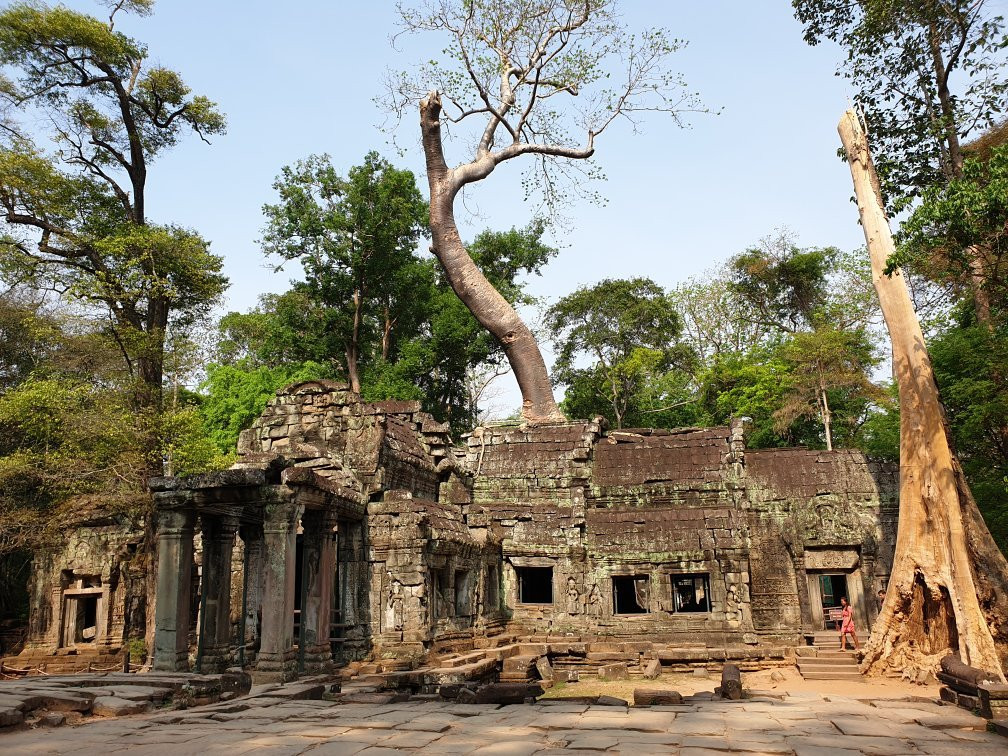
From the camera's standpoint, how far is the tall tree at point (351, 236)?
28.6 m

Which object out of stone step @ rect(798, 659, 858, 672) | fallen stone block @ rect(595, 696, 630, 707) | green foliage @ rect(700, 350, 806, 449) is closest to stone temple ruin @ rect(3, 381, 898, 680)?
stone step @ rect(798, 659, 858, 672)

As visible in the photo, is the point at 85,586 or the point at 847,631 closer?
the point at 847,631

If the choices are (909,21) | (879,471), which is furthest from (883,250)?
(879,471)

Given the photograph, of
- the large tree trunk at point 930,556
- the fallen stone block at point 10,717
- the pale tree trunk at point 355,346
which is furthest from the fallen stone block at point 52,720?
the pale tree trunk at point 355,346

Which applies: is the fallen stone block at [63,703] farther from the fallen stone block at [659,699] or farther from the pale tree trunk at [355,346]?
the pale tree trunk at [355,346]

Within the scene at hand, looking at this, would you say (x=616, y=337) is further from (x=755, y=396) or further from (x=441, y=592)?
(x=441, y=592)

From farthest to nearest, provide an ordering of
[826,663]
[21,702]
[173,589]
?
1. [826,663]
2. [173,589]
3. [21,702]

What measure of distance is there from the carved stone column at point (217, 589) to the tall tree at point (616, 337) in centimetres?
2200

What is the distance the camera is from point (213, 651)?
1134cm

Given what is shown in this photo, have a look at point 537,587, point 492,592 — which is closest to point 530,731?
point 492,592

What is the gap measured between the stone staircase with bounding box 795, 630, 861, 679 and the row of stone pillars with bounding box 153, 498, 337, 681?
7.78m

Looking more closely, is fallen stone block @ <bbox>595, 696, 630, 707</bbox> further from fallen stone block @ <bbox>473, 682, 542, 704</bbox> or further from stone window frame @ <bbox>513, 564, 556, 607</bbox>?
stone window frame @ <bbox>513, 564, 556, 607</bbox>

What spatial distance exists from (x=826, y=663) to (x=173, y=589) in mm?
10400

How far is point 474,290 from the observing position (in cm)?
2322
